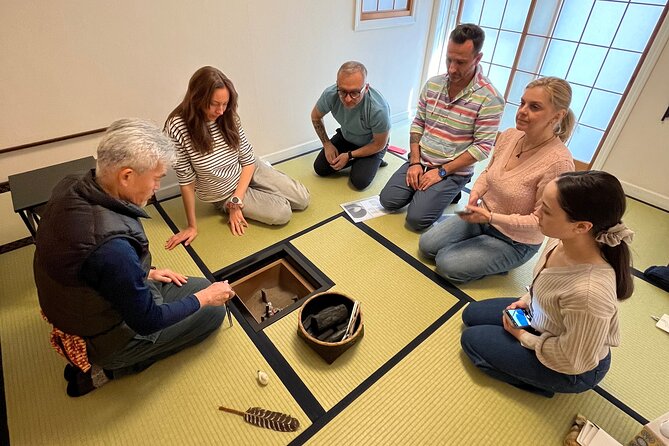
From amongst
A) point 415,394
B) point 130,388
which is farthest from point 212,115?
point 415,394

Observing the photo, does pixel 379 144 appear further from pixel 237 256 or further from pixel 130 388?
pixel 130 388

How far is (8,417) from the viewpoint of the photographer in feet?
4.03

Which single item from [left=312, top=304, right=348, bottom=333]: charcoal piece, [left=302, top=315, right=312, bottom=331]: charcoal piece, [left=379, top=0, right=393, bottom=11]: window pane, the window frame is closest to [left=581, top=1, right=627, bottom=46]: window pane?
the window frame

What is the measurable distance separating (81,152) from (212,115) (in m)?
0.89

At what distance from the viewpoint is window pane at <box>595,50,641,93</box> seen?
2.43m

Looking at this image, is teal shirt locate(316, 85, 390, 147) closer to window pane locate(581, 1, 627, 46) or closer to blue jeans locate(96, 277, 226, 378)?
blue jeans locate(96, 277, 226, 378)

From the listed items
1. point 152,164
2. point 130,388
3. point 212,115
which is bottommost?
point 130,388

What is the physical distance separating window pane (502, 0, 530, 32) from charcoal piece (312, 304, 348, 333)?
2826mm

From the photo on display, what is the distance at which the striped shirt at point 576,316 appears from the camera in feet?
3.24

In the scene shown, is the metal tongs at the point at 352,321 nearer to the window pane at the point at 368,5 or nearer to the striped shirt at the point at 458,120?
the striped shirt at the point at 458,120

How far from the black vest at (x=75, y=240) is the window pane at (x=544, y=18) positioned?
3167mm

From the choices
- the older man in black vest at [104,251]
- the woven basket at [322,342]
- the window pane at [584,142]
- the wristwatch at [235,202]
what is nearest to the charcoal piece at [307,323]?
the woven basket at [322,342]

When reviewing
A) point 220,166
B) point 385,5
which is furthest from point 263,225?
point 385,5

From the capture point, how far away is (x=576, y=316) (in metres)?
1.01
